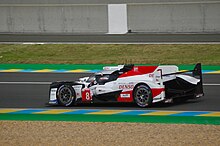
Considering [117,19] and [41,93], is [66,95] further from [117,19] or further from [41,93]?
[117,19]

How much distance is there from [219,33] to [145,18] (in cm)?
319

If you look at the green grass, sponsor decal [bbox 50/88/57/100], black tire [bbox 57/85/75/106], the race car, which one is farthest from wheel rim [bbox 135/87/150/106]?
the green grass

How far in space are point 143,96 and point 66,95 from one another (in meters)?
1.81

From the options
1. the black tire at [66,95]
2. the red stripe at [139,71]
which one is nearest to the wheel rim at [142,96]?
the red stripe at [139,71]

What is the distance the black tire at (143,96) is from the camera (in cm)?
1491

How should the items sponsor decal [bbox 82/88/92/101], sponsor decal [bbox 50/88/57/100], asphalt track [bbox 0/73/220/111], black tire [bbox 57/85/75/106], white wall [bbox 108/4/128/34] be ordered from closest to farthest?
1. asphalt track [bbox 0/73/220/111]
2. sponsor decal [bbox 82/88/92/101]
3. black tire [bbox 57/85/75/106]
4. sponsor decal [bbox 50/88/57/100]
5. white wall [bbox 108/4/128/34]

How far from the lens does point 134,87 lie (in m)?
15.1

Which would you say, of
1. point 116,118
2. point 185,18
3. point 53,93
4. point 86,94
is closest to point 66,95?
point 53,93

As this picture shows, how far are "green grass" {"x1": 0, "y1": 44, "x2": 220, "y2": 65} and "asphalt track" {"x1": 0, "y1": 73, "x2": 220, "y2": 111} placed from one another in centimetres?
316

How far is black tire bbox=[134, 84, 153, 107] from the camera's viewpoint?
14909mm

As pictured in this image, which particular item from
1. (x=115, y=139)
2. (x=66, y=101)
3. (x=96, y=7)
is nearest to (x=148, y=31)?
(x=96, y=7)

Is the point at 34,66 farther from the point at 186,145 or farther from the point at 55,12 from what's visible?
the point at 186,145

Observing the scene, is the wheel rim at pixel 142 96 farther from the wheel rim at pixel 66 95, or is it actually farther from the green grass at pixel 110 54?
the green grass at pixel 110 54

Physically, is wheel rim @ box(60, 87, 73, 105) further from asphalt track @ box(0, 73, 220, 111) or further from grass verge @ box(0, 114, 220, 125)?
grass verge @ box(0, 114, 220, 125)
